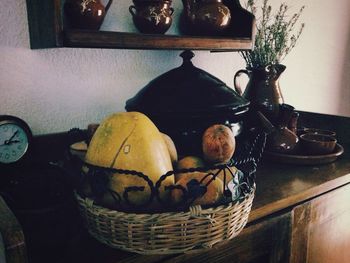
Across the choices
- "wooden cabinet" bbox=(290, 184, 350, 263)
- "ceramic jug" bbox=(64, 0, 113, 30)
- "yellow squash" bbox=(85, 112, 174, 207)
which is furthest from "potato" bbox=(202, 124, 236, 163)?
"ceramic jug" bbox=(64, 0, 113, 30)

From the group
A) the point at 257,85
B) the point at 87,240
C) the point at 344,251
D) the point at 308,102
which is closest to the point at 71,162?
the point at 87,240

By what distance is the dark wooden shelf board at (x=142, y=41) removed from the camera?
0.67 metres

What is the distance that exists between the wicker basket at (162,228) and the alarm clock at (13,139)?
341 mm

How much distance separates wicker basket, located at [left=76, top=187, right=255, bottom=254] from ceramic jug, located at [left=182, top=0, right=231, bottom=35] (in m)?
0.54

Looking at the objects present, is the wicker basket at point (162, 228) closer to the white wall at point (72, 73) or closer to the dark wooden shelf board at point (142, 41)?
the dark wooden shelf board at point (142, 41)

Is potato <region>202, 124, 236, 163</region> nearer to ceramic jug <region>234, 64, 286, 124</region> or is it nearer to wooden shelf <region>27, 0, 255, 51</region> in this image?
wooden shelf <region>27, 0, 255, 51</region>

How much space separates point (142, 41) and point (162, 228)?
427mm

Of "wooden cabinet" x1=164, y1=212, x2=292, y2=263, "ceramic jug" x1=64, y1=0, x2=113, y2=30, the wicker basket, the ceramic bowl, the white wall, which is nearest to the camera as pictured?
the wicker basket

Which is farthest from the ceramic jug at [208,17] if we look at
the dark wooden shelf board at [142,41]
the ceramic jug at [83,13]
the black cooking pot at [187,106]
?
the ceramic jug at [83,13]

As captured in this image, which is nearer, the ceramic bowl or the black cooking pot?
the black cooking pot

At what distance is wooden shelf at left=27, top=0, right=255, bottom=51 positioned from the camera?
2.17ft

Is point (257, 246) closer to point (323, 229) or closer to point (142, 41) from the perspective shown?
point (323, 229)

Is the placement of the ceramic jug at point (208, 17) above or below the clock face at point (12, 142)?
above

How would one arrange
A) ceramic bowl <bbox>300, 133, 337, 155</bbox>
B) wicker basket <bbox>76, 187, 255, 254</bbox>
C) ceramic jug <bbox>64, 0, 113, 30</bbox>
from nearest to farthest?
wicker basket <bbox>76, 187, 255, 254</bbox>
ceramic jug <bbox>64, 0, 113, 30</bbox>
ceramic bowl <bbox>300, 133, 337, 155</bbox>
